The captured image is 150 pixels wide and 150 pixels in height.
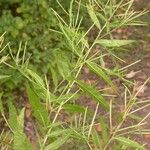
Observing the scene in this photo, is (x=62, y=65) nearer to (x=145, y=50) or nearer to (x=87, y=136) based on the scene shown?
(x=87, y=136)

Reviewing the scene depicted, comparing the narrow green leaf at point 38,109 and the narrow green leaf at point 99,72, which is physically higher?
the narrow green leaf at point 99,72

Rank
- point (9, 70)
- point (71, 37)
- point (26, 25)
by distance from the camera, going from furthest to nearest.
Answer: point (26, 25), point (9, 70), point (71, 37)

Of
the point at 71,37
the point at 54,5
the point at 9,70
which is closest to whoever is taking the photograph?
the point at 71,37

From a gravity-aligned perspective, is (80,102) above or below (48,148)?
below

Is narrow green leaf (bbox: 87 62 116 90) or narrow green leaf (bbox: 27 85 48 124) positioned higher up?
narrow green leaf (bbox: 87 62 116 90)

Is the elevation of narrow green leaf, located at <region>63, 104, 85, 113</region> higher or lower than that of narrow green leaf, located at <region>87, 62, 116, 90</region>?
lower

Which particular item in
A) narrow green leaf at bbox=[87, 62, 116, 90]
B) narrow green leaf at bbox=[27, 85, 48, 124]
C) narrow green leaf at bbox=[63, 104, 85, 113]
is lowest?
narrow green leaf at bbox=[63, 104, 85, 113]

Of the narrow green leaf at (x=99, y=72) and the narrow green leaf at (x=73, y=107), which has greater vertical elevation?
the narrow green leaf at (x=99, y=72)

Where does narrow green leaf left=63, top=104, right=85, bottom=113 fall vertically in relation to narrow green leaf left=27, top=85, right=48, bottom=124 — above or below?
below

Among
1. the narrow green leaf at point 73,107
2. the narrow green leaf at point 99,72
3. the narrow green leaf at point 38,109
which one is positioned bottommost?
the narrow green leaf at point 73,107

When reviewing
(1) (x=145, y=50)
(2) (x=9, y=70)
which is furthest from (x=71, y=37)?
(1) (x=145, y=50)

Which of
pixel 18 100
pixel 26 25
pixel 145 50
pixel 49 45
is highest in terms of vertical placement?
pixel 26 25
